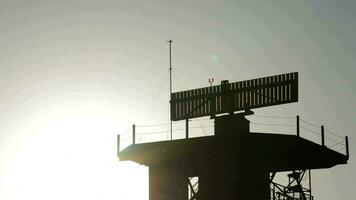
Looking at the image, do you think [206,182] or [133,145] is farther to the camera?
[133,145]

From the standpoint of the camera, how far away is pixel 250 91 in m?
33.4

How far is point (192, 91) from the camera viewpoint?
3453cm

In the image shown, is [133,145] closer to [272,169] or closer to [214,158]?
[214,158]

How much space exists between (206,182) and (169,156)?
2.67 meters

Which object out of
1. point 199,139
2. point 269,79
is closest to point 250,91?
point 269,79

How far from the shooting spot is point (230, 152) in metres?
32.6

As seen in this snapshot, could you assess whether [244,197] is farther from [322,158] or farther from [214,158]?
[322,158]

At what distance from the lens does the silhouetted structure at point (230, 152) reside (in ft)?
106

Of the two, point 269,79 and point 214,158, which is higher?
point 269,79

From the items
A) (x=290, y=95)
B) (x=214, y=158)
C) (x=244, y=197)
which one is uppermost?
(x=290, y=95)

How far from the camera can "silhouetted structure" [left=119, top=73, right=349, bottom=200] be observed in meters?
32.3

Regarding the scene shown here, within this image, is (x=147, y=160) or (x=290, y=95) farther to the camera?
(x=147, y=160)

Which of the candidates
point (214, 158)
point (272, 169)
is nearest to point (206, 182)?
point (214, 158)

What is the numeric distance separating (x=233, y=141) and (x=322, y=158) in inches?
210
